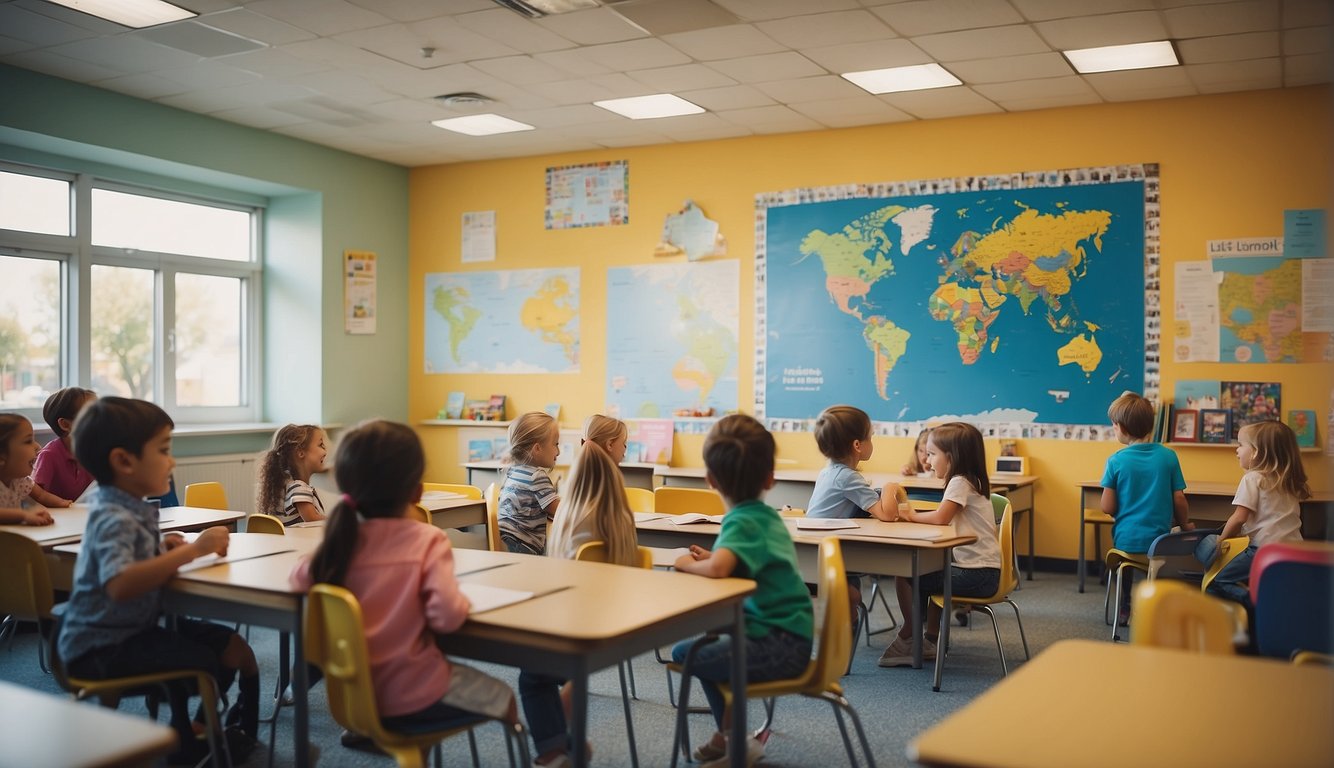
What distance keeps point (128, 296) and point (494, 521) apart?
14.1 feet

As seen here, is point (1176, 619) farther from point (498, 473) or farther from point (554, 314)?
point (554, 314)

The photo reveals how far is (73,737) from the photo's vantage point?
153cm

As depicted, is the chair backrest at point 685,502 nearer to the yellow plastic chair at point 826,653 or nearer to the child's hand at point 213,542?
the yellow plastic chair at point 826,653

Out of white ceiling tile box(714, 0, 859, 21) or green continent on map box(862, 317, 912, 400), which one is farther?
green continent on map box(862, 317, 912, 400)

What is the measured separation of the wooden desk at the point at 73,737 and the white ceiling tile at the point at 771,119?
588 cm

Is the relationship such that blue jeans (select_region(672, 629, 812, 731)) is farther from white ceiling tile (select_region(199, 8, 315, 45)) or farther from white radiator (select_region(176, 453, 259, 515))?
white radiator (select_region(176, 453, 259, 515))

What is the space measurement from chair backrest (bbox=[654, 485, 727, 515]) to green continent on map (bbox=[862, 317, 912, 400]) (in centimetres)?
279

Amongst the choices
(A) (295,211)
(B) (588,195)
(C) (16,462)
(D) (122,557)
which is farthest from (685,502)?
(A) (295,211)

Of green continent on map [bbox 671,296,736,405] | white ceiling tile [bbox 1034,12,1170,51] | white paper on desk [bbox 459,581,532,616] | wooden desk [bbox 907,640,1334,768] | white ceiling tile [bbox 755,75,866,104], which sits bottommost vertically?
white paper on desk [bbox 459,581,532,616]

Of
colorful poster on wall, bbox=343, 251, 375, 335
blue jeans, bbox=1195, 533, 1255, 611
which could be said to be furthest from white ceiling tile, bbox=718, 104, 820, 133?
blue jeans, bbox=1195, 533, 1255, 611

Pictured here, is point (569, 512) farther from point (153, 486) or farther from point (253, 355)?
point (253, 355)

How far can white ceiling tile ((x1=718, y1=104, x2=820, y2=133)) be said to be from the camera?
7000 millimetres

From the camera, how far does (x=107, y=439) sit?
2775 millimetres

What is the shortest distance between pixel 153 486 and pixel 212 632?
74 centimetres
